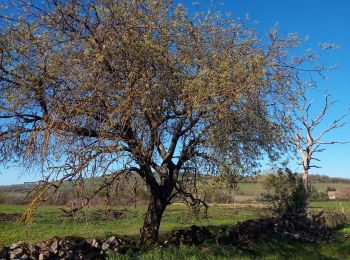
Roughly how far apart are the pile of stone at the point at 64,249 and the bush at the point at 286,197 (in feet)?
47.4

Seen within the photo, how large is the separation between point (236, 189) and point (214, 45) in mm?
5197

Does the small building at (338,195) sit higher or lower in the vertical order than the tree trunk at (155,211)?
higher

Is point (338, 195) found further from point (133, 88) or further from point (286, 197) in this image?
point (133, 88)

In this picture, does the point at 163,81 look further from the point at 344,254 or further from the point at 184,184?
the point at 344,254

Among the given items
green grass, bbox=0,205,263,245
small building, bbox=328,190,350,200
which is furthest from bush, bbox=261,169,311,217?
small building, bbox=328,190,350,200

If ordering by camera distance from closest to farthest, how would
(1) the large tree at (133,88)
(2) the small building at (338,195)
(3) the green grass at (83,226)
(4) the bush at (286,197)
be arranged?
(1) the large tree at (133,88) → (3) the green grass at (83,226) → (4) the bush at (286,197) → (2) the small building at (338,195)

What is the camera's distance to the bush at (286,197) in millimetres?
27656

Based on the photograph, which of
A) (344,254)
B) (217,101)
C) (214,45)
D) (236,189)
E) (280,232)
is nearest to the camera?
(217,101)

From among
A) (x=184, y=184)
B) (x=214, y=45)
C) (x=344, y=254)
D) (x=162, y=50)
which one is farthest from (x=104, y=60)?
(x=344, y=254)

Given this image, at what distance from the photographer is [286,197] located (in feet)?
93.3

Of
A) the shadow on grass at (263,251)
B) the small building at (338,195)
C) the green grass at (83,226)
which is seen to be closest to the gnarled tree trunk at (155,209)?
the green grass at (83,226)

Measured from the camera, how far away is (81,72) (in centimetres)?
1325

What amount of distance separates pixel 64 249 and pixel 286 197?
17827 mm

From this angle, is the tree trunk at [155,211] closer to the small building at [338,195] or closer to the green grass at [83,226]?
the green grass at [83,226]
